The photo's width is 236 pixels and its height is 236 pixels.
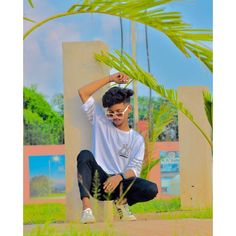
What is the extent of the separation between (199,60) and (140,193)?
2.85 ft

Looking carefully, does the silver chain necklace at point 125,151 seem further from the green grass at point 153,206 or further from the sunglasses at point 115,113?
the green grass at point 153,206

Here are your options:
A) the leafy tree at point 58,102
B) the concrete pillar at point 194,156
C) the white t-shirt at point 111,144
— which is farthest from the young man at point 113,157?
the concrete pillar at point 194,156

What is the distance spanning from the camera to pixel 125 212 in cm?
477

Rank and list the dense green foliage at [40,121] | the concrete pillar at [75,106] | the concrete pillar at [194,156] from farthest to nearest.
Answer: the concrete pillar at [194,156] → the concrete pillar at [75,106] → the dense green foliage at [40,121]

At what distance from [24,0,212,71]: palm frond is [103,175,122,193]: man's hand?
856 millimetres

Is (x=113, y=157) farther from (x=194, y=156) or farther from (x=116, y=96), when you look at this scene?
(x=194, y=156)

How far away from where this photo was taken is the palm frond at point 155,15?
15.3ft

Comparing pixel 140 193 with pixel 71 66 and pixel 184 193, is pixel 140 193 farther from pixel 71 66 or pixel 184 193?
pixel 71 66

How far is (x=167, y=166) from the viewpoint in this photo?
4820 mm

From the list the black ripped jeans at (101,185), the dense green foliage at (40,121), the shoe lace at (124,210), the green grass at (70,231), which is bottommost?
the green grass at (70,231)

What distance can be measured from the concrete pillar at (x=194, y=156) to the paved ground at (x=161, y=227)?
0.47 feet

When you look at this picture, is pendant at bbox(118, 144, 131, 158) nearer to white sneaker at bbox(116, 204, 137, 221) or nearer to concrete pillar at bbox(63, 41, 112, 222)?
concrete pillar at bbox(63, 41, 112, 222)
